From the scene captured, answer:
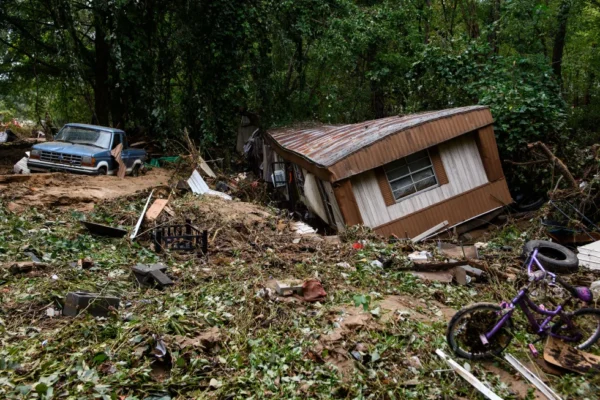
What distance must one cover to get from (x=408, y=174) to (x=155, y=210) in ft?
19.3

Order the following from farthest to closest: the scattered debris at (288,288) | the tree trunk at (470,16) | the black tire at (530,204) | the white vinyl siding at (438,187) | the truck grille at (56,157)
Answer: the tree trunk at (470,16) → the truck grille at (56,157) → the black tire at (530,204) → the white vinyl siding at (438,187) → the scattered debris at (288,288)

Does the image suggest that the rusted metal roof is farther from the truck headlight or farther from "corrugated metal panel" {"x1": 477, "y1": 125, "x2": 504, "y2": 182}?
the truck headlight

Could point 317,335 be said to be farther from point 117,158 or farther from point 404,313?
point 117,158

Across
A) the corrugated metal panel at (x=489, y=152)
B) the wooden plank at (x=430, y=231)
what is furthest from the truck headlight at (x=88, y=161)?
the corrugated metal panel at (x=489, y=152)

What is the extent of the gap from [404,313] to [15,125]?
112 ft

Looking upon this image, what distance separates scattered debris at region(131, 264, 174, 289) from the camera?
6930mm

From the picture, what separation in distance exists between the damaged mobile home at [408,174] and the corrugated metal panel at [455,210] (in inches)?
0.9

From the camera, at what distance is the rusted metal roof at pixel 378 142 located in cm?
1107

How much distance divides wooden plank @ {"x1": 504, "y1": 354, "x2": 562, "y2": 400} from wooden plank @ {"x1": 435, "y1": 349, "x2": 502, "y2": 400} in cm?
46

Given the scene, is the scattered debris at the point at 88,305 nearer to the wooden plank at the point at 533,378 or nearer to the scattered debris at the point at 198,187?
the wooden plank at the point at 533,378

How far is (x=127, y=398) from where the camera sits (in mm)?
4305

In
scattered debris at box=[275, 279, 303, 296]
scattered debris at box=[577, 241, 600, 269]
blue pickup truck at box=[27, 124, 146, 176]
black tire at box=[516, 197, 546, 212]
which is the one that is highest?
blue pickup truck at box=[27, 124, 146, 176]

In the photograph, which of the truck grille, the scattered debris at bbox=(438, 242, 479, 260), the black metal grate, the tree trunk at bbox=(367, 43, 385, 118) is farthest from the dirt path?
the tree trunk at bbox=(367, 43, 385, 118)

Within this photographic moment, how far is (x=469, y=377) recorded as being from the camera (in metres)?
4.72
